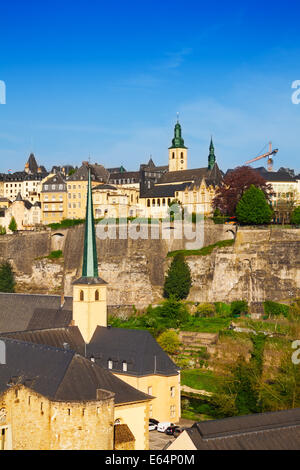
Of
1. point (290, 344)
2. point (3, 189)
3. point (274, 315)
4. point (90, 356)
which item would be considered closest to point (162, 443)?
point (90, 356)

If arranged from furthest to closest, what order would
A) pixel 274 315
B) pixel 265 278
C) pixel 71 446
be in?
pixel 265 278 → pixel 274 315 → pixel 71 446

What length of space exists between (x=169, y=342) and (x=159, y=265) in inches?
687

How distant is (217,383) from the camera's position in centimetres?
4691

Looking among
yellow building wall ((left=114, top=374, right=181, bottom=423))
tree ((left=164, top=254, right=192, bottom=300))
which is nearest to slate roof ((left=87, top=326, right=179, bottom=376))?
yellow building wall ((left=114, top=374, right=181, bottom=423))

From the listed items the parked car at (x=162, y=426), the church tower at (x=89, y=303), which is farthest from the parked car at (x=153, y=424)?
the church tower at (x=89, y=303)

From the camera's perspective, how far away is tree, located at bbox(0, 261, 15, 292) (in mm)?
76250

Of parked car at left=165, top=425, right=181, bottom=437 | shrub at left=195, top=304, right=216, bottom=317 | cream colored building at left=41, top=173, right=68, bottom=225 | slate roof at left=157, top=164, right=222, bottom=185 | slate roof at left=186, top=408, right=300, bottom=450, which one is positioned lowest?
parked car at left=165, top=425, right=181, bottom=437

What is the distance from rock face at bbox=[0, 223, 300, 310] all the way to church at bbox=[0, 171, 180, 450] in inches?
743

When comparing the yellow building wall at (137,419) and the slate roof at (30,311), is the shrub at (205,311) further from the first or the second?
the yellow building wall at (137,419)

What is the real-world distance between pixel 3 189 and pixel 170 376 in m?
83.0

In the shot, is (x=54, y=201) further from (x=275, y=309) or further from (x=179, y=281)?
(x=275, y=309)

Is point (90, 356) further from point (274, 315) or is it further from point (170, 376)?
point (274, 315)

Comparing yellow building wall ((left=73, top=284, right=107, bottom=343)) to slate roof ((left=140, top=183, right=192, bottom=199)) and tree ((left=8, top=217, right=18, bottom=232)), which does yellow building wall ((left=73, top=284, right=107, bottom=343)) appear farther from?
tree ((left=8, top=217, right=18, bottom=232))

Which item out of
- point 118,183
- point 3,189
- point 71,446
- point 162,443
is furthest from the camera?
point 3,189
